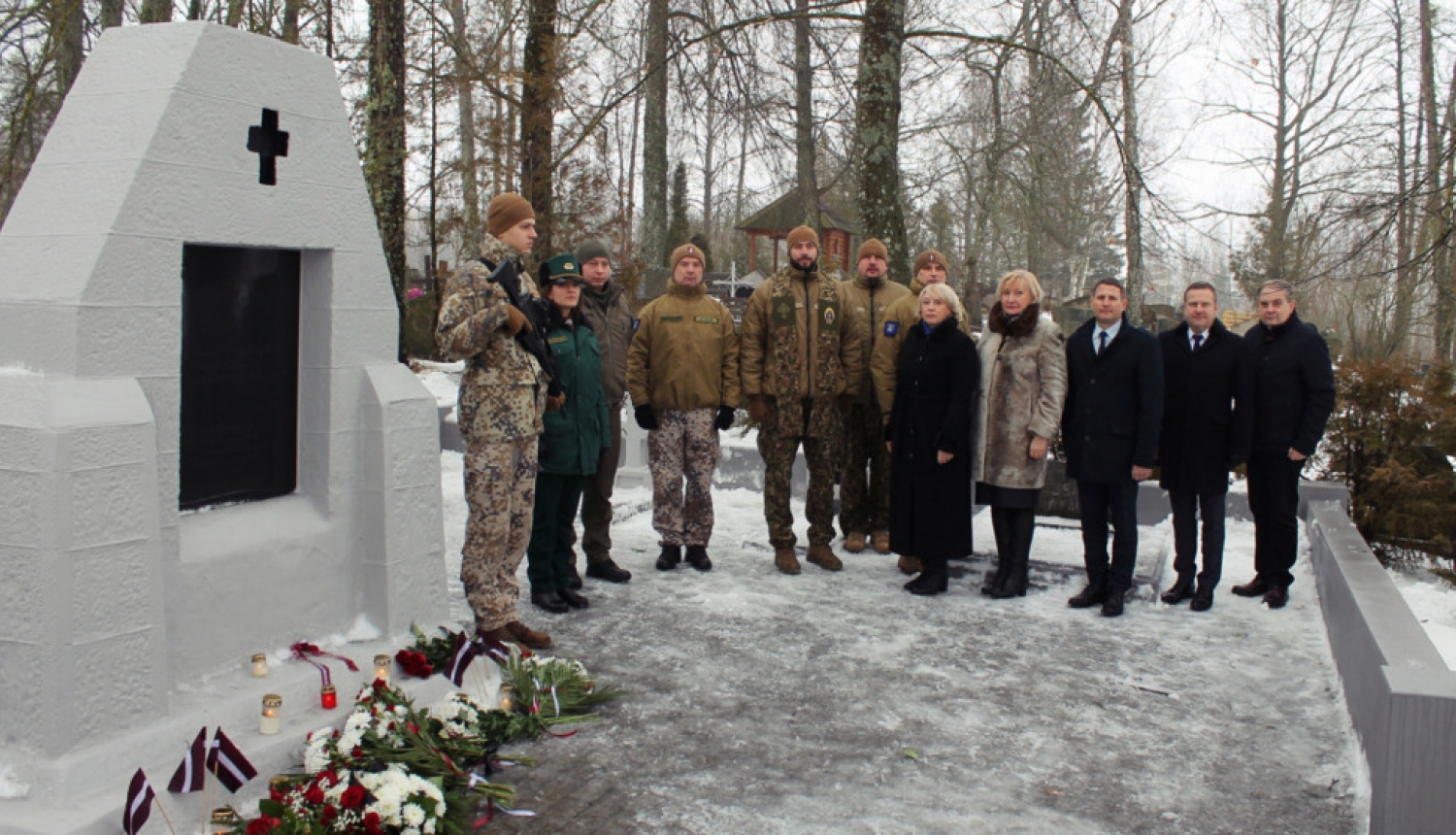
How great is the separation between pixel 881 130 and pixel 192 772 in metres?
7.37

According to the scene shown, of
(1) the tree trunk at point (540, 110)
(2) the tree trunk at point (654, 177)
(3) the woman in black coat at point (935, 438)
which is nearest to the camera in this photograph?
(3) the woman in black coat at point (935, 438)

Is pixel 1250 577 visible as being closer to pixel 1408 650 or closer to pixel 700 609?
pixel 1408 650

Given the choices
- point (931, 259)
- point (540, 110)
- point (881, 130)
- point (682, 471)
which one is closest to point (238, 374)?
point (682, 471)

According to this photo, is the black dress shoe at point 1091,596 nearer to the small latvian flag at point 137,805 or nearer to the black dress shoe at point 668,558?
the black dress shoe at point 668,558

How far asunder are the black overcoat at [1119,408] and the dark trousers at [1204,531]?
363 mm

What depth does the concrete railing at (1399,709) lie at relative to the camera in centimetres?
304

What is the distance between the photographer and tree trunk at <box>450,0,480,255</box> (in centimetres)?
1061

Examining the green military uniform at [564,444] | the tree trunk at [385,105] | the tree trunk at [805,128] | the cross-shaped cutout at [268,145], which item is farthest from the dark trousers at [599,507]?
the tree trunk at [805,128]

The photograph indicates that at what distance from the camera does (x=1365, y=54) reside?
78.5 feet

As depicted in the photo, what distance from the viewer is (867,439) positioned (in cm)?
672

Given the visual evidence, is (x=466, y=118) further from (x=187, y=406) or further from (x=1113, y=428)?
(x=187, y=406)

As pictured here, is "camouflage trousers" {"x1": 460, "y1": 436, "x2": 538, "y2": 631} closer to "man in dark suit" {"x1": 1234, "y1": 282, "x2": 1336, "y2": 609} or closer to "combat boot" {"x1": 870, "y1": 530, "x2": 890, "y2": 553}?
"combat boot" {"x1": 870, "y1": 530, "x2": 890, "y2": 553}

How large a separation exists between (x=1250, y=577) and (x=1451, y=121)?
12.7 metres

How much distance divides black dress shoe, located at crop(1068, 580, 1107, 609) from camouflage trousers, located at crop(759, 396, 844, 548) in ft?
4.77
